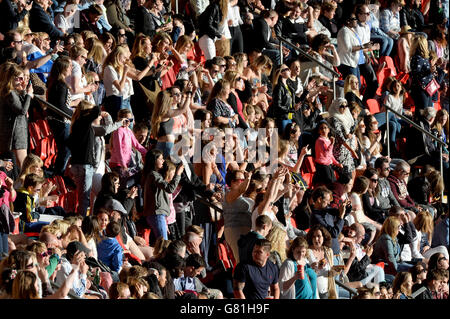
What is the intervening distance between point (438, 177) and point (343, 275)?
3852 millimetres

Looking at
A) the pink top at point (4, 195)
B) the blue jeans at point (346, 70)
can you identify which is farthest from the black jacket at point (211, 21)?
the pink top at point (4, 195)

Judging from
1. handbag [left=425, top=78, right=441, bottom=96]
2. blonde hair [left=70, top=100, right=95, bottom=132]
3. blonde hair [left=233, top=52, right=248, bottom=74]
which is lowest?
blonde hair [left=70, top=100, right=95, bottom=132]

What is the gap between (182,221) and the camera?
12.0 meters

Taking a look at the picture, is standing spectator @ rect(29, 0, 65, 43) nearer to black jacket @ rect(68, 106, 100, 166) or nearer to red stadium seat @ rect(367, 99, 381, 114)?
black jacket @ rect(68, 106, 100, 166)

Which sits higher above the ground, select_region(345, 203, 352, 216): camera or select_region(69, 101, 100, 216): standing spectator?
select_region(69, 101, 100, 216): standing spectator

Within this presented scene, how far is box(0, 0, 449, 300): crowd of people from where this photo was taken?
1059cm

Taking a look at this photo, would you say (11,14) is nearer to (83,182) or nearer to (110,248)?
(83,182)

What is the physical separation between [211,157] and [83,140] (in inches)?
64.9

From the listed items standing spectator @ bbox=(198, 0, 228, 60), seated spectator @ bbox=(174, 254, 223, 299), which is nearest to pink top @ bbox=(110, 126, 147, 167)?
seated spectator @ bbox=(174, 254, 223, 299)

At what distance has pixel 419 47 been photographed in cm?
1778

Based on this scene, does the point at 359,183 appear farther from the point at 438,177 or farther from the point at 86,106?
the point at 86,106

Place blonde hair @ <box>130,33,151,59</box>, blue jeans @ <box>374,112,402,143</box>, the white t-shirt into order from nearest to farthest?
1. the white t-shirt
2. blonde hair @ <box>130,33,151,59</box>
3. blue jeans @ <box>374,112,402,143</box>

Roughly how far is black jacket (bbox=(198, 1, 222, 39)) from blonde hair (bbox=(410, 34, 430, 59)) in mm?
3910
